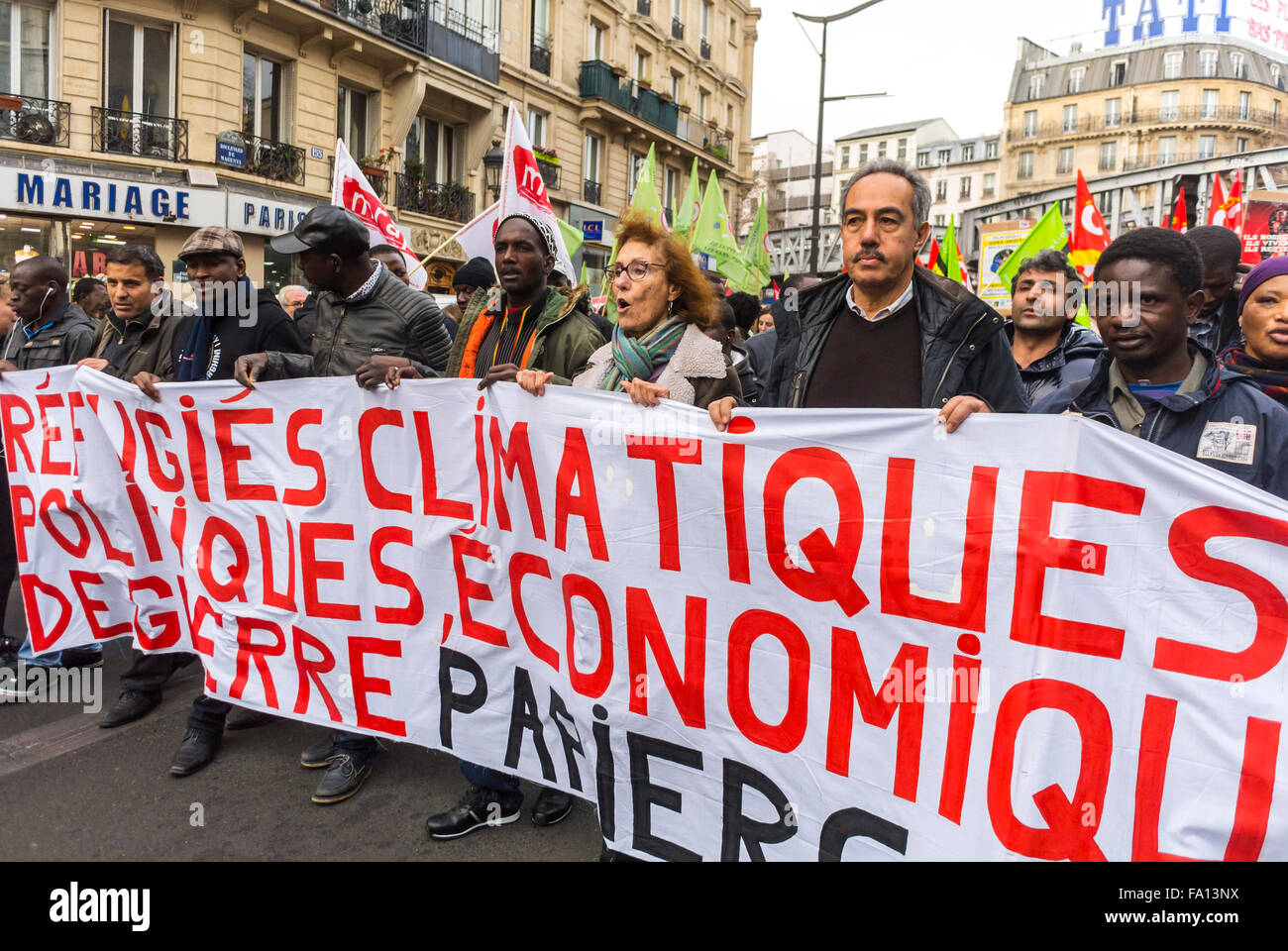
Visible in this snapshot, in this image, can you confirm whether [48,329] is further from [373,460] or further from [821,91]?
[821,91]

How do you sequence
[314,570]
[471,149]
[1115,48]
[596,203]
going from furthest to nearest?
1. [1115,48]
2. [596,203]
3. [471,149]
4. [314,570]

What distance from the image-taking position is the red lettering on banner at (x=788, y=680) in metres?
2.45

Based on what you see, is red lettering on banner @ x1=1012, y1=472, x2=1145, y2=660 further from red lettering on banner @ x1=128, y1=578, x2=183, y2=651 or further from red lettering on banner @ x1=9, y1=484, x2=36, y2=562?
red lettering on banner @ x1=9, y1=484, x2=36, y2=562

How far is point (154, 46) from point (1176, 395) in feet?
55.4

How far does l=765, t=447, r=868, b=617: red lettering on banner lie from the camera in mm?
2400

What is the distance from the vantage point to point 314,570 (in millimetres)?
3467

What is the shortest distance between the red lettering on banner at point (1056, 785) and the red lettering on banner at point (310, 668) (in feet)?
7.67

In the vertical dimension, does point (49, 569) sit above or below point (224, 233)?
below

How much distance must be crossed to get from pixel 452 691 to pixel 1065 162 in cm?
7505

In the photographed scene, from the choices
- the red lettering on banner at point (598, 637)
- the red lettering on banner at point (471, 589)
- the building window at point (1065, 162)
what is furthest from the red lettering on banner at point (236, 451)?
the building window at point (1065, 162)

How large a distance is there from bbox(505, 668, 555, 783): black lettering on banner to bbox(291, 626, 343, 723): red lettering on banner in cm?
78

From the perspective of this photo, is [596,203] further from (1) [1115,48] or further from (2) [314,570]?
(1) [1115,48]

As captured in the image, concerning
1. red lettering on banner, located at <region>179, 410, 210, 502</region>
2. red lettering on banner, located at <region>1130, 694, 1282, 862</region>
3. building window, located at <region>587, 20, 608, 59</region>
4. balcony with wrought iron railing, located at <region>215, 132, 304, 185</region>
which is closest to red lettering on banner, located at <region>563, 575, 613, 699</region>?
red lettering on banner, located at <region>1130, 694, 1282, 862</region>

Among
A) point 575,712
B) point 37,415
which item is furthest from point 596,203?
point 575,712
